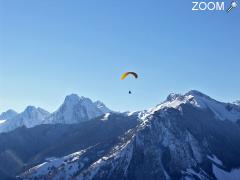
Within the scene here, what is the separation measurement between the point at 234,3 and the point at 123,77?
5524 centimetres

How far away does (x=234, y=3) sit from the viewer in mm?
166125

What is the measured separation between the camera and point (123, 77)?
198625mm

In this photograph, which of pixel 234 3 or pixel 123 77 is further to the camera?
pixel 123 77
